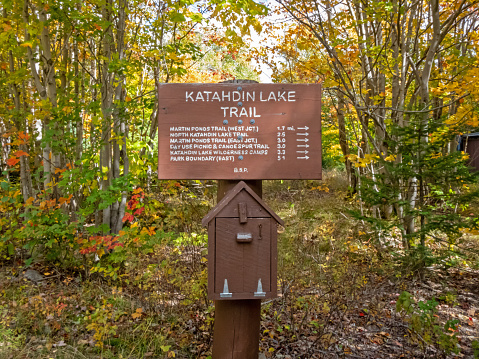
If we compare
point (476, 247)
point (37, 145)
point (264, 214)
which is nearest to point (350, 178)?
point (476, 247)

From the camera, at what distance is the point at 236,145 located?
85.4 inches

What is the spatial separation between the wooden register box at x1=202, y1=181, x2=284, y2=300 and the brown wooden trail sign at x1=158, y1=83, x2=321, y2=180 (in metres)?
0.19

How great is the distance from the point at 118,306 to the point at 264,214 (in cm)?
254

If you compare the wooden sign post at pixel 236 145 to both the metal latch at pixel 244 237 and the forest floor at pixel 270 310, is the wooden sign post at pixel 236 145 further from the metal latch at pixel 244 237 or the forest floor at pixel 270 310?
the forest floor at pixel 270 310

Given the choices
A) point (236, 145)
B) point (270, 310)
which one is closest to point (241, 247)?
point (236, 145)

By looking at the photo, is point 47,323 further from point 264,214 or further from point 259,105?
point 259,105

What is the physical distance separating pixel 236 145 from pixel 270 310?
256 centimetres

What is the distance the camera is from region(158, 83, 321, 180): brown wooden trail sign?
7.11ft

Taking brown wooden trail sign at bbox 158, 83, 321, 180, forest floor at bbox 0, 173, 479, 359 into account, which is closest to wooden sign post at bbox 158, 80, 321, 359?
brown wooden trail sign at bbox 158, 83, 321, 180

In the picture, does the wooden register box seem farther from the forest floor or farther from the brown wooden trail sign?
the forest floor

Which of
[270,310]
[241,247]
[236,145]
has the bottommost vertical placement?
[270,310]

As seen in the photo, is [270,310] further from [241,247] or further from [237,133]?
[237,133]

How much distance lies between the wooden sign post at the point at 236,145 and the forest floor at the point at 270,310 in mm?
1234

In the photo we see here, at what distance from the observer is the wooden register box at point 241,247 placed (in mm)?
2180
